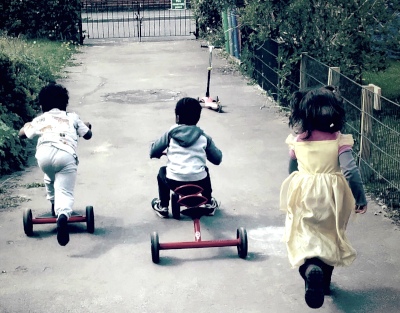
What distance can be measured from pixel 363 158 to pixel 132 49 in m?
12.5

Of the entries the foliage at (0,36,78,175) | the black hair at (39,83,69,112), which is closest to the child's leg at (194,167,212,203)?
the black hair at (39,83,69,112)

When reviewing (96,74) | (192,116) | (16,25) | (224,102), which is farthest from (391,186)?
(16,25)

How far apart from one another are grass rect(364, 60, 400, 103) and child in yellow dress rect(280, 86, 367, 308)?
24.8ft

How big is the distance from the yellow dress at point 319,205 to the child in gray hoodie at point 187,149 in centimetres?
131

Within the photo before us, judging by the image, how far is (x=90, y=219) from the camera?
6465mm

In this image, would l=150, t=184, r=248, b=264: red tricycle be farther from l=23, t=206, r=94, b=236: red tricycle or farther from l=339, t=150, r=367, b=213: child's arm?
l=339, t=150, r=367, b=213: child's arm

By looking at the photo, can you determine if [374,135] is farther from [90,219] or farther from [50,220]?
[50,220]

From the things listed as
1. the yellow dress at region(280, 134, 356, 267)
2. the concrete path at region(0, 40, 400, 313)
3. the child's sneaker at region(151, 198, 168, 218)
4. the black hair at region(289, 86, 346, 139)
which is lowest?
the concrete path at region(0, 40, 400, 313)

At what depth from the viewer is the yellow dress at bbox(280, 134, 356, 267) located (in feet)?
15.8

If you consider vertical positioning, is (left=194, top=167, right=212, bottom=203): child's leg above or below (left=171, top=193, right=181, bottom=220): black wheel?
above

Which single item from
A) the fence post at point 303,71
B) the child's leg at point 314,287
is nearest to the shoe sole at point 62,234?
the child's leg at point 314,287

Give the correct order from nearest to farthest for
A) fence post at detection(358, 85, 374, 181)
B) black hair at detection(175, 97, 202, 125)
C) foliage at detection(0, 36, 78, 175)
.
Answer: black hair at detection(175, 97, 202, 125)
fence post at detection(358, 85, 374, 181)
foliage at detection(0, 36, 78, 175)

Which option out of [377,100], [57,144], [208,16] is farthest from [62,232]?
[208,16]

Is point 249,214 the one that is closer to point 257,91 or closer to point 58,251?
point 58,251
